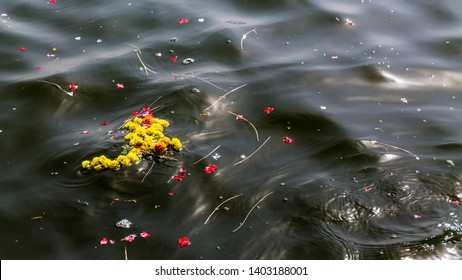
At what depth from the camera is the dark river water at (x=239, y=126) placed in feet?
11.7

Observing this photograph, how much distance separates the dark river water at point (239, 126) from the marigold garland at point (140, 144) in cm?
7

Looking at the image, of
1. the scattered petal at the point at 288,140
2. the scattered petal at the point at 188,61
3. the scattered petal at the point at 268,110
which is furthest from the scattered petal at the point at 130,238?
the scattered petal at the point at 188,61

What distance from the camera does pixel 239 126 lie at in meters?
4.44

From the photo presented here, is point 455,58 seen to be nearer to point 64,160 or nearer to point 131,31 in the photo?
point 131,31

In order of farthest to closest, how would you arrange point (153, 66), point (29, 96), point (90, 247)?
point (153, 66), point (29, 96), point (90, 247)

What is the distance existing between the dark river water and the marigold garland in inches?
2.8

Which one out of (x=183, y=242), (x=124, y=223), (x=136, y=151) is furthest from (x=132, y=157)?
(x=183, y=242)

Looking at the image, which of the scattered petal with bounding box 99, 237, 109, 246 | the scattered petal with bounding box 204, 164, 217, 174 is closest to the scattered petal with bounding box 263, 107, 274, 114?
the scattered petal with bounding box 204, 164, 217, 174

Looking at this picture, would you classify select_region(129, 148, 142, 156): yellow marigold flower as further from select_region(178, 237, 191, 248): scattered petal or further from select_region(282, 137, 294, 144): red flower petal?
select_region(282, 137, 294, 144): red flower petal

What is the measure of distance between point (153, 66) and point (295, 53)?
1.39 meters

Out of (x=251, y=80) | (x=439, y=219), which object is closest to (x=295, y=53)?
(x=251, y=80)

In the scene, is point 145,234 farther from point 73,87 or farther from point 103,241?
point 73,87

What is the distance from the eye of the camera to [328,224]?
3607mm

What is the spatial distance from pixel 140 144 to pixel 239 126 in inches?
33.0
